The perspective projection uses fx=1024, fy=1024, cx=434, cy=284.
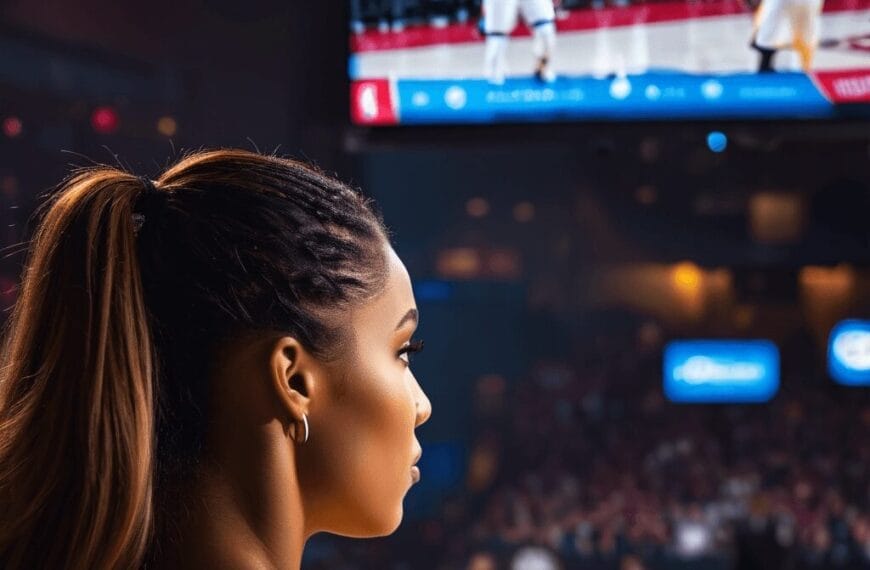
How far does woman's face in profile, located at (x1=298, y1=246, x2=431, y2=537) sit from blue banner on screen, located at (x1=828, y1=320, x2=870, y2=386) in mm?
3075

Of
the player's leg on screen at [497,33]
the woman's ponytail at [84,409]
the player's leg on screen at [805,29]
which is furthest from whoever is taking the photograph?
the player's leg on screen at [497,33]

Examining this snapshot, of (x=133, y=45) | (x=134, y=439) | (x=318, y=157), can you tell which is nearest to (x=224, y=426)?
(x=134, y=439)

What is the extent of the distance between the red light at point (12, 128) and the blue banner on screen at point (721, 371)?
7.10ft

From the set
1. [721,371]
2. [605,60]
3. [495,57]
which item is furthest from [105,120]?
[721,371]

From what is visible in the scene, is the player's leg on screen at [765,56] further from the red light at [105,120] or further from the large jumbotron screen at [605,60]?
the red light at [105,120]

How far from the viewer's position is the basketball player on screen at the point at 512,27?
248 centimetres

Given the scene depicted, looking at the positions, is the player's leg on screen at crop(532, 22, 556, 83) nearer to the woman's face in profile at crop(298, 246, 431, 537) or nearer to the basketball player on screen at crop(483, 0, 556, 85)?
the basketball player on screen at crop(483, 0, 556, 85)

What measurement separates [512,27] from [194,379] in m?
2.00

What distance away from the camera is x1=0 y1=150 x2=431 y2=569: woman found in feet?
2.02

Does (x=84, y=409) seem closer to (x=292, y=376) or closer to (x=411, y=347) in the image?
(x=292, y=376)

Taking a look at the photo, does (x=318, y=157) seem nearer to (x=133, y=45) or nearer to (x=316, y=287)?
(x=133, y=45)

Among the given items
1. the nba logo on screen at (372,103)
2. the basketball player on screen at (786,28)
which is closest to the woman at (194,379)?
the nba logo on screen at (372,103)

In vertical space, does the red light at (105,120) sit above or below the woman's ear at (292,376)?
below

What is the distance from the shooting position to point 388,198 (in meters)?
3.37
